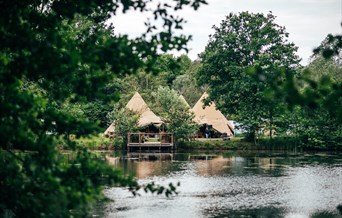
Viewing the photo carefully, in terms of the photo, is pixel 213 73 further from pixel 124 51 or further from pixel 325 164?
pixel 124 51

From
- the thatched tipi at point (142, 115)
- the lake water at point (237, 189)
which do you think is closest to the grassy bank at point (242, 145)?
the thatched tipi at point (142, 115)

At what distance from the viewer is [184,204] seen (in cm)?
1831

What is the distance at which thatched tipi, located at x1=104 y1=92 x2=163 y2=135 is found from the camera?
49469 mm

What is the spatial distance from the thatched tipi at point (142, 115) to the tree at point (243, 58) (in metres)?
6.10

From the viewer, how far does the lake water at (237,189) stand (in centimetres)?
1698

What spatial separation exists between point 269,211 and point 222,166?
14735 mm

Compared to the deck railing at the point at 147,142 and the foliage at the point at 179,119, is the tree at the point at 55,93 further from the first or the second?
the deck railing at the point at 147,142

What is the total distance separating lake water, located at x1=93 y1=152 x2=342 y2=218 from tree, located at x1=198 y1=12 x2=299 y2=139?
1003cm

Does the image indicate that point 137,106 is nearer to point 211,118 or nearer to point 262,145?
point 211,118

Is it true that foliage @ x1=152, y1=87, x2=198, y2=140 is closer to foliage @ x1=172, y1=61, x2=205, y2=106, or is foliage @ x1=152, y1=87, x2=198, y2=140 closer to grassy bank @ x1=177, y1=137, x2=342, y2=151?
grassy bank @ x1=177, y1=137, x2=342, y2=151

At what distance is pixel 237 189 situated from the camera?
22.1 m

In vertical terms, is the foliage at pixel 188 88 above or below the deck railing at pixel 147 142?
above

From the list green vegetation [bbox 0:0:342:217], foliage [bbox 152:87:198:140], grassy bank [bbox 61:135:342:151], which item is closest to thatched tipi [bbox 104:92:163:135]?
foliage [bbox 152:87:198:140]

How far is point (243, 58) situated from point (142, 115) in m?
11.2
